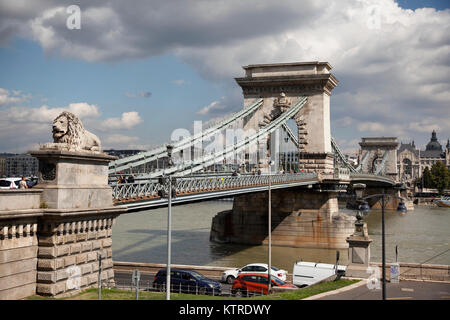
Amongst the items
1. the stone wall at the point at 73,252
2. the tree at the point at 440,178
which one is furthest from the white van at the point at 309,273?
the tree at the point at 440,178

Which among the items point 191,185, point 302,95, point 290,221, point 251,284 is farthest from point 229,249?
point 251,284

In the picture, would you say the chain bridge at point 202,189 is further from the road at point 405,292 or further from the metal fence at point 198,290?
the road at point 405,292

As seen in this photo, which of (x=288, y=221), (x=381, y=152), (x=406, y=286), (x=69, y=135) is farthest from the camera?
(x=381, y=152)

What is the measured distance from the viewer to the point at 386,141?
130000 millimetres

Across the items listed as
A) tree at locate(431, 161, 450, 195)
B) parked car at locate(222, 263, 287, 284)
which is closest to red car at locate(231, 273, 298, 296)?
parked car at locate(222, 263, 287, 284)

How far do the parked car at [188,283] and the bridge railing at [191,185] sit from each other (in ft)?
11.3

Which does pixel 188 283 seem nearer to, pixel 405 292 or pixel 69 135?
pixel 69 135

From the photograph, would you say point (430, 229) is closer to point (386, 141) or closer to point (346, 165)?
point (346, 165)

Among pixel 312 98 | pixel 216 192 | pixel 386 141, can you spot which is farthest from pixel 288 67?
→ pixel 386 141

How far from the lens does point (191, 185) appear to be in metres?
28.3

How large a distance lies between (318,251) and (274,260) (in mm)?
6027

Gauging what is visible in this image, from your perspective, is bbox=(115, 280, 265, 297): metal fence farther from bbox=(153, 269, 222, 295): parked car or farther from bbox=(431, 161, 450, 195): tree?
bbox=(431, 161, 450, 195): tree

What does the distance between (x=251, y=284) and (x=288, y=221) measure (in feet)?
76.7

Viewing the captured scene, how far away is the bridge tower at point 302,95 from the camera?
47.6m
